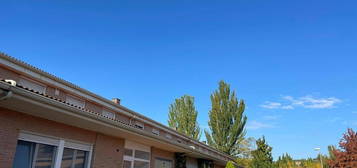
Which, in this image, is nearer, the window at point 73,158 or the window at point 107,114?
the window at point 73,158

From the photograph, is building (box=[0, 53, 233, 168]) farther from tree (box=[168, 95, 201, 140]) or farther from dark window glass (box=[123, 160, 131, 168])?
tree (box=[168, 95, 201, 140])

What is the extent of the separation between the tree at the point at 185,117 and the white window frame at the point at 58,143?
83.1 feet

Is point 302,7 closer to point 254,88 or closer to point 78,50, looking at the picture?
point 254,88

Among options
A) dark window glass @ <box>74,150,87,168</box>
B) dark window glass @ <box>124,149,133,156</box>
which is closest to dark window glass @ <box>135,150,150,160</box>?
dark window glass @ <box>124,149,133,156</box>

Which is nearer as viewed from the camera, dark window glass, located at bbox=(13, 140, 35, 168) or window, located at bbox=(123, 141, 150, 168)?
dark window glass, located at bbox=(13, 140, 35, 168)

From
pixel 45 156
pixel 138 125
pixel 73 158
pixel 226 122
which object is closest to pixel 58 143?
pixel 45 156

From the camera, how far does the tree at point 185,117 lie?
110ft

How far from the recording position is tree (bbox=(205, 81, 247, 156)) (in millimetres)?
30266

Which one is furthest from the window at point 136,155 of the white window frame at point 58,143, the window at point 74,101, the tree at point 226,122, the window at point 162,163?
the tree at point 226,122

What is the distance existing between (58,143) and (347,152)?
881 inches

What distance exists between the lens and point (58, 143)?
721cm

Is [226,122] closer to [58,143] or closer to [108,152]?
[108,152]

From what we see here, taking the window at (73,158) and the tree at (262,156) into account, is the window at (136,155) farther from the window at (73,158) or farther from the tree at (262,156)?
the tree at (262,156)

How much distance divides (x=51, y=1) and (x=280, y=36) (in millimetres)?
12543
